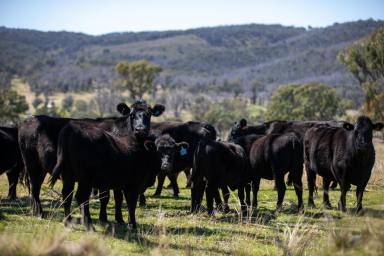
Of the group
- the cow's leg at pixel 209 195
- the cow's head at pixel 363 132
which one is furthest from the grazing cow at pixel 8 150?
the cow's head at pixel 363 132

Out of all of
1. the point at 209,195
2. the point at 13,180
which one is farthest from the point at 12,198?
the point at 209,195

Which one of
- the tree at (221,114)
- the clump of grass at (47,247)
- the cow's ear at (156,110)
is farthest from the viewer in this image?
the tree at (221,114)

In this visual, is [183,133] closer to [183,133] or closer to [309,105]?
[183,133]

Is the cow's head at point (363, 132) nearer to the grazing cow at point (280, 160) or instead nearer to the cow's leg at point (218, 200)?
the grazing cow at point (280, 160)

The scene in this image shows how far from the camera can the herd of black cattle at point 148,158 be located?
9258 millimetres

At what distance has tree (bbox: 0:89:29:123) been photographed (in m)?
72.1

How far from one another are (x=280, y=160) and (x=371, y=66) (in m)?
46.1

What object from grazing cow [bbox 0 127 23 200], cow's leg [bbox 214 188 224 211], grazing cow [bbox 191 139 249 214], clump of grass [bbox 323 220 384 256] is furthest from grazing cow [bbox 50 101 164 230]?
clump of grass [bbox 323 220 384 256]

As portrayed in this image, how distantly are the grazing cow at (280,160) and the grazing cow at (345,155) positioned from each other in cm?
83

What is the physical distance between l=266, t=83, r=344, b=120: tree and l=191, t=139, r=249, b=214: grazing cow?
6398cm

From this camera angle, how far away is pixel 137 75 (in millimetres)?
92812

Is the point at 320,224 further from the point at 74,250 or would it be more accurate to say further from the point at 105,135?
the point at 74,250

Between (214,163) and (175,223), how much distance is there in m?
1.79

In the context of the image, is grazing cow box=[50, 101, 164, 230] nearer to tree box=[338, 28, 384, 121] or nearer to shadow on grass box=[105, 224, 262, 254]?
shadow on grass box=[105, 224, 262, 254]
